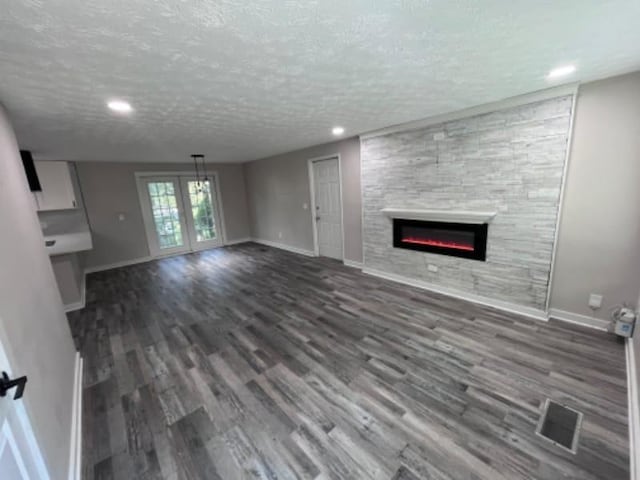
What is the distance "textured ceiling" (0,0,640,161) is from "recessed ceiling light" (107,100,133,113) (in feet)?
0.24

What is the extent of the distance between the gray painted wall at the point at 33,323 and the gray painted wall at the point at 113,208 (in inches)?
155

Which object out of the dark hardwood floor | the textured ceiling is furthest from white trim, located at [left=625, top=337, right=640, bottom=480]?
the textured ceiling

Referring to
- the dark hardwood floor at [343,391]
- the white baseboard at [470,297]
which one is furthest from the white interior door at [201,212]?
the white baseboard at [470,297]

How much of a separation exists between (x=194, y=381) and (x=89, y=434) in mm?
680

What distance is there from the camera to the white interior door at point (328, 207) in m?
5.11

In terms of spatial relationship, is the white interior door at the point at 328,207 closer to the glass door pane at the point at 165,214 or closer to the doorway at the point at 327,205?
the doorway at the point at 327,205

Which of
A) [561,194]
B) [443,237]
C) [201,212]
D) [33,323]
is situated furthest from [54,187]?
[561,194]

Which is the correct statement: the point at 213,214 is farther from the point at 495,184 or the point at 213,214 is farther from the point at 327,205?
the point at 495,184

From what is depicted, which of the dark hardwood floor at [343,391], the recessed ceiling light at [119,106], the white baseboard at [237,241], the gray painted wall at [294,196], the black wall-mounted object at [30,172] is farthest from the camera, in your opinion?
the white baseboard at [237,241]

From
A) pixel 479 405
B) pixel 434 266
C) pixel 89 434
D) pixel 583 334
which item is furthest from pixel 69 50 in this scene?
pixel 583 334

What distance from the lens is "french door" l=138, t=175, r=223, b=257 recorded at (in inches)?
246

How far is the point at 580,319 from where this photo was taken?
2695mm

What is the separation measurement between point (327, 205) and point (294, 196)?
1041mm

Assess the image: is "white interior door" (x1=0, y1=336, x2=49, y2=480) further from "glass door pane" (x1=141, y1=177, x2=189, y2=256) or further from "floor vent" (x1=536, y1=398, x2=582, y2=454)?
"glass door pane" (x1=141, y1=177, x2=189, y2=256)
